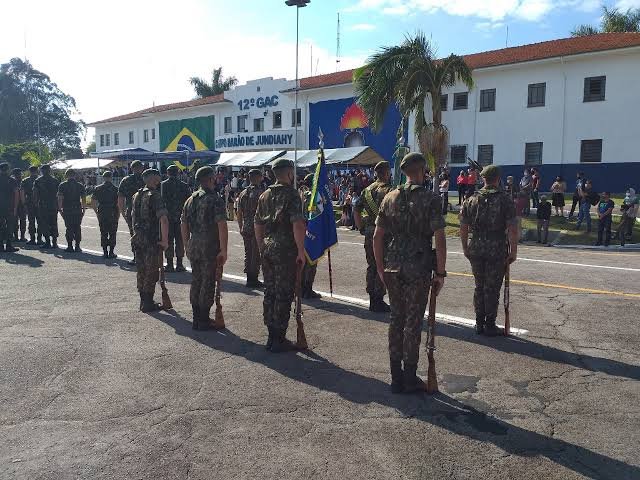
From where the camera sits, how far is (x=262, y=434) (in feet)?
12.9

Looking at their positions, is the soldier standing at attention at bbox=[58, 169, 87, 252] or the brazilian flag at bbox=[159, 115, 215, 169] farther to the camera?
the brazilian flag at bbox=[159, 115, 215, 169]

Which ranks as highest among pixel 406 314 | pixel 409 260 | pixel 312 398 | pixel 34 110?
pixel 34 110

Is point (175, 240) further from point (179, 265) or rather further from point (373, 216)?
point (373, 216)

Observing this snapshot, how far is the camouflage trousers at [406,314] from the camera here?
4.52 m

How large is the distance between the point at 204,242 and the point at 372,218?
2.22m

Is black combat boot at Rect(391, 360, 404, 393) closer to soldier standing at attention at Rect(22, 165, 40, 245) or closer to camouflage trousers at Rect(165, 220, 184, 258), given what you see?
camouflage trousers at Rect(165, 220, 184, 258)

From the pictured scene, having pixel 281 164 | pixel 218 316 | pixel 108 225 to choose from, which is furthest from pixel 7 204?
pixel 281 164

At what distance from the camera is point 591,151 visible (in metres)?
26.5

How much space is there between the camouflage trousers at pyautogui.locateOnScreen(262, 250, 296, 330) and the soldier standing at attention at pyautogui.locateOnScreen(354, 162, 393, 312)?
1704 millimetres

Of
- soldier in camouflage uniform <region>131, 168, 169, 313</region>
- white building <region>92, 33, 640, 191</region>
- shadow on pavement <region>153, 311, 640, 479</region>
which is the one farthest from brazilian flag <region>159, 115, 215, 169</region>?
shadow on pavement <region>153, 311, 640, 479</region>

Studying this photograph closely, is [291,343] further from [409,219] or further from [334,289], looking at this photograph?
[334,289]

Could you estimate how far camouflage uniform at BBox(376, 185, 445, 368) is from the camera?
174 inches

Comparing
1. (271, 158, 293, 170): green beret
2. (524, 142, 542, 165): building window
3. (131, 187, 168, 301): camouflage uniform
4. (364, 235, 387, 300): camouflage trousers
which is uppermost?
(524, 142, 542, 165): building window

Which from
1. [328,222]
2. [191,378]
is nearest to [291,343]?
[191,378]
